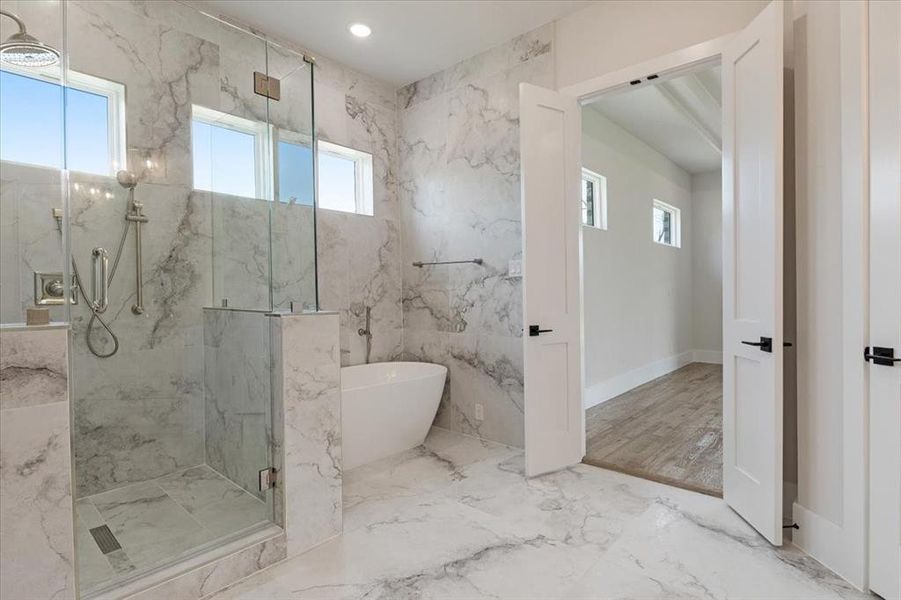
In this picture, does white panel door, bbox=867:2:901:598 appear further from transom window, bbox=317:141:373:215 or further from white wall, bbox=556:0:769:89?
transom window, bbox=317:141:373:215

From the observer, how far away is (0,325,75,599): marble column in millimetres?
1293

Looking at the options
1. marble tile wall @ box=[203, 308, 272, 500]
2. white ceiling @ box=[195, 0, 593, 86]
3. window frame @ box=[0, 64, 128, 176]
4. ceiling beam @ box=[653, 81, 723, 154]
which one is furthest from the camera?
ceiling beam @ box=[653, 81, 723, 154]

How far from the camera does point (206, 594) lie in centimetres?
169

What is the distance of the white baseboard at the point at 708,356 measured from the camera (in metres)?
6.68

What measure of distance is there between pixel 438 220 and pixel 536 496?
218 cm

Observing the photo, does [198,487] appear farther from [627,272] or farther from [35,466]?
[627,272]

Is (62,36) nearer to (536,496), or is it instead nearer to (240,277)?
(240,277)

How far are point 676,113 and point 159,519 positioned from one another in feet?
17.1

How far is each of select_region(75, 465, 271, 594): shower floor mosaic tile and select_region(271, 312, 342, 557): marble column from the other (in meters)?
0.18

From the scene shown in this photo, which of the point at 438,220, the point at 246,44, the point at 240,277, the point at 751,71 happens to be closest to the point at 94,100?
the point at 246,44

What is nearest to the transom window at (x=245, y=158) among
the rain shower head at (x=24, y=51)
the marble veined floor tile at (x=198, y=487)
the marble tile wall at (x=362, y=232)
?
the rain shower head at (x=24, y=51)

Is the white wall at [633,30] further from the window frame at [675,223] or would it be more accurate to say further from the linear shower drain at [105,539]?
the window frame at [675,223]


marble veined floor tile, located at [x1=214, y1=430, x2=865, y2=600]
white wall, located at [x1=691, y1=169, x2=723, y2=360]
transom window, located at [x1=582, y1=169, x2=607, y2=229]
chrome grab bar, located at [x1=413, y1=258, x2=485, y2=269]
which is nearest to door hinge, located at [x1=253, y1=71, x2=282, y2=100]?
chrome grab bar, located at [x1=413, y1=258, x2=485, y2=269]

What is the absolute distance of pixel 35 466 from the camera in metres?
1.33
